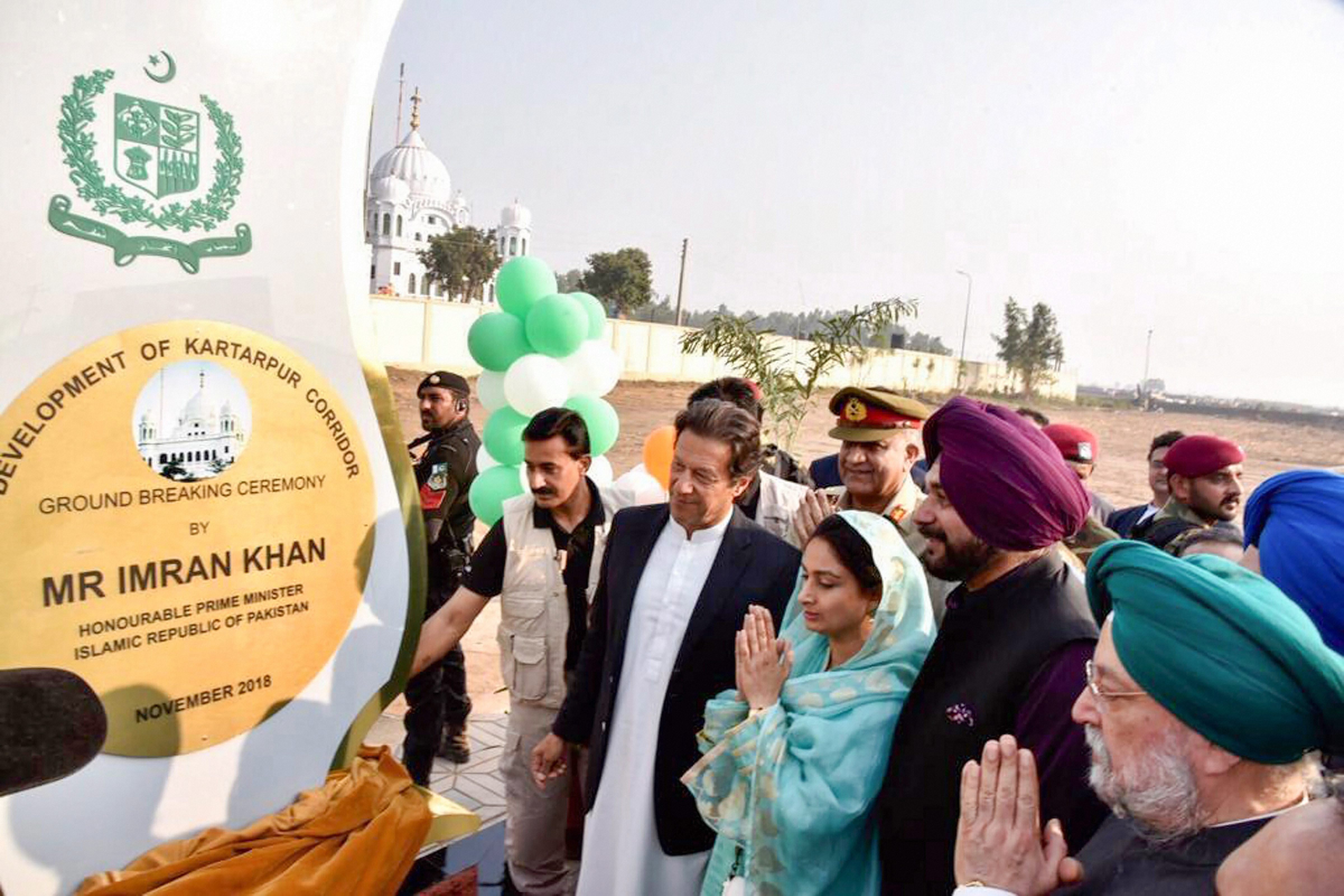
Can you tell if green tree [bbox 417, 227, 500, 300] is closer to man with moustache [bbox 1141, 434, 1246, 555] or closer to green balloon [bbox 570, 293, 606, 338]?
green balloon [bbox 570, 293, 606, 338]

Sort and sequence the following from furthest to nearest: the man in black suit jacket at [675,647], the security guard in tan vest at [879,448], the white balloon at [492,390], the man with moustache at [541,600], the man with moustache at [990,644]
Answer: the white balloon at [492,390], the security guard in tan vest at [879,448], the man with moustache at [541,600], the man in black suit jacket at [675,647], the man with moustache at [990,644]

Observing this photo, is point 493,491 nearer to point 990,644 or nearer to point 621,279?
point 990,644

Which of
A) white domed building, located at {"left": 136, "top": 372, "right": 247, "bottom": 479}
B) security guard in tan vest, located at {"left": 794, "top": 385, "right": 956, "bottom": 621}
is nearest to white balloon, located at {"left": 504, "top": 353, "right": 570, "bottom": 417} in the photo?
security guard in tan vest, located at {"left": 794, "top": 385, "right": 956, "bottom": 621}

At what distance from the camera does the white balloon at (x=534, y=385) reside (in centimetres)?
441

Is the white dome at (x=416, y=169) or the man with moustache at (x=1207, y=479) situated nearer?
the man with moustache at (x=1207, y=479)

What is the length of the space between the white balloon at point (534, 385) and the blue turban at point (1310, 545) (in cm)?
336

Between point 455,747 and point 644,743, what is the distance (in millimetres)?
2078

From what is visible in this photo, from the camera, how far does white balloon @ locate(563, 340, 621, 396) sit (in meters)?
4.69

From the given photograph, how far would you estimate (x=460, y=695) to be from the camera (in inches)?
A: 159

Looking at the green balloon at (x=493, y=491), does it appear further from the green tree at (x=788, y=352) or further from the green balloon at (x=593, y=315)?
the green tree at (x=788, y=352)

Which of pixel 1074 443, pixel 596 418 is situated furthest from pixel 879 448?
pixel 596 418

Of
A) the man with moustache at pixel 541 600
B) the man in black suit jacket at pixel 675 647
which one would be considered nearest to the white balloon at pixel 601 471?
the man with moustache at pixel 541 600

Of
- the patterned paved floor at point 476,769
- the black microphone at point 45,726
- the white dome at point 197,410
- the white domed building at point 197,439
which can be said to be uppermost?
the white dome at point 197,410

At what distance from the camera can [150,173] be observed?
1628 millimetres
